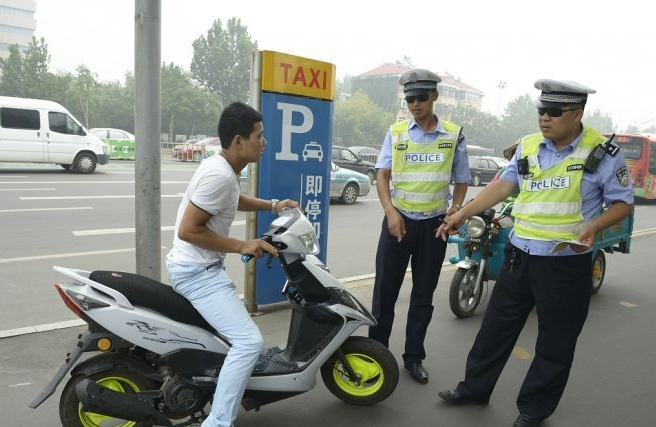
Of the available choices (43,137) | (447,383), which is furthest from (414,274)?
(43,137)

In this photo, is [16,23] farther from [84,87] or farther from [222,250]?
[222,250]

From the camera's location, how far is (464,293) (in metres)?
4.95

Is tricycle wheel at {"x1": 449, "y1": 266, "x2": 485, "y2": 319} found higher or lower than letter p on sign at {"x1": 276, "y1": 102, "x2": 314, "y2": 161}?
lower

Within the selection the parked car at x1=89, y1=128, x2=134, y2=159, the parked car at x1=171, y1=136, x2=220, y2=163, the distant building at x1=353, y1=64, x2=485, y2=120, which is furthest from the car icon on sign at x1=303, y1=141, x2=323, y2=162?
the distant building at x1=353, y1=64, x2=485, y2=120

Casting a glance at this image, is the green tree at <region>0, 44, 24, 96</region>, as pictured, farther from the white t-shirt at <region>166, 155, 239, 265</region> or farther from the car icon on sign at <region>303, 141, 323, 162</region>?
the white t-shirt at <region>166, 155, 239, 265</region>

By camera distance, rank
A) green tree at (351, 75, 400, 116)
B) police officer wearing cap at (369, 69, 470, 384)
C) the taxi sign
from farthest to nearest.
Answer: green tree at (351, 75, 400, 116)
the taxi sign
police officer wearing cap at (369, 69, 470, 384)

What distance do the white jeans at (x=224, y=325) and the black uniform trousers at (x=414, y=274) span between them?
3.95 feet

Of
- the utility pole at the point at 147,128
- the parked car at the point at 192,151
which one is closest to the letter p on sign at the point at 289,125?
the utility pole at the point at 147,128

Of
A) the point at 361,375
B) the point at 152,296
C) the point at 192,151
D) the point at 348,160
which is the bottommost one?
the point at 361,375

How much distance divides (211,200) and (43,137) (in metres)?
15.3

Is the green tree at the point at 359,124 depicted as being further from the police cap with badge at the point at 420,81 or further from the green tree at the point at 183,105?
the police cap with badge at the point at 420,81

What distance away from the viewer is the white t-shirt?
248 centimetres

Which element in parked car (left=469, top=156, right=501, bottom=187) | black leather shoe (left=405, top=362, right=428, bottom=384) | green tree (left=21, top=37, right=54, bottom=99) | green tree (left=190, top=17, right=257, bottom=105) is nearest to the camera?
black leather shoe (left=405, top=362, right=428, bottom=384)

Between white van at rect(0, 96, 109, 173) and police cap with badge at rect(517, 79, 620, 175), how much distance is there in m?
15.9
